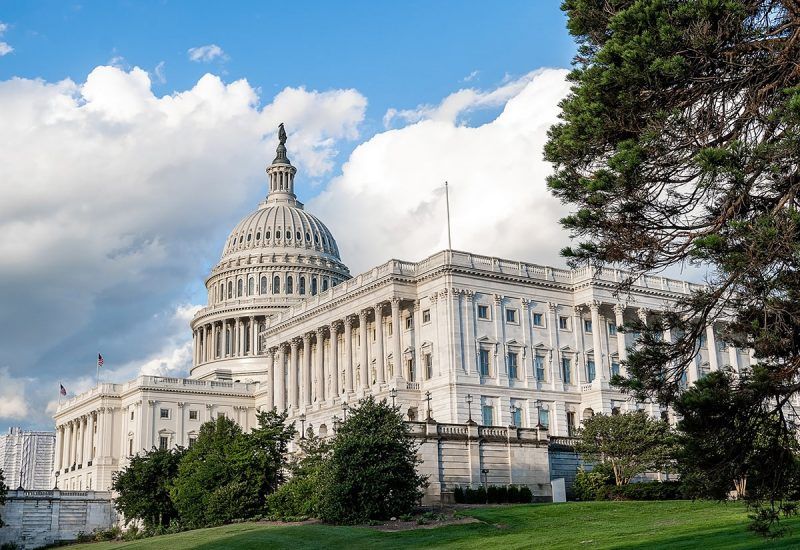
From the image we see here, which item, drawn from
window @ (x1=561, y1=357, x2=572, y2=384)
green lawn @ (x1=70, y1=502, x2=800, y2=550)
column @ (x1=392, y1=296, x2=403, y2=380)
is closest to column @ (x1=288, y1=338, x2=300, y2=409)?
column @ (x1=392, y1=296, x2=403, y2=380)

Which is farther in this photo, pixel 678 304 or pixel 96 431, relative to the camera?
pixel 96 431

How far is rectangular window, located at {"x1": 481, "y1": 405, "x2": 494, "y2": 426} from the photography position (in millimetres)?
85062

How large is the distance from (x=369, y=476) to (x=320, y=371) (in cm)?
5161

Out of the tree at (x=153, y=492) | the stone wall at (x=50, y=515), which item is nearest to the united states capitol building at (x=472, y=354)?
the tree at (x=153, y=492)

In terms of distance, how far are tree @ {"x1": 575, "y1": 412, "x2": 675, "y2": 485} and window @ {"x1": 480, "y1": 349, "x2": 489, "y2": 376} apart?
18392 millimetres

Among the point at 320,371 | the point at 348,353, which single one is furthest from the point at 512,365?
the point at 320,371

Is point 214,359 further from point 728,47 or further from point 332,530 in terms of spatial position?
point 728,47

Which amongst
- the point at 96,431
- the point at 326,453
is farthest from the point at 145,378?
the point at 326,453

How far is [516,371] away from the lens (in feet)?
293

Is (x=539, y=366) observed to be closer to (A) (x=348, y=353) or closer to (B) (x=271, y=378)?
(A) (x=348, y=353)

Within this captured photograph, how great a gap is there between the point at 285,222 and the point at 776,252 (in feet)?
476

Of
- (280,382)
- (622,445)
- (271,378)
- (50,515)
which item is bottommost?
(50,515)

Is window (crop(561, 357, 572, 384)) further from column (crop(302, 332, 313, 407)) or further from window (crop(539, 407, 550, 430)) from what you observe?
column (crop(302, 332, 313, 407))

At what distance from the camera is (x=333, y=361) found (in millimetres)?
99500
